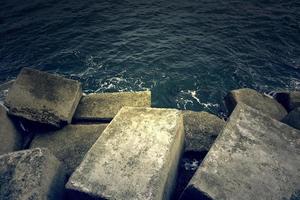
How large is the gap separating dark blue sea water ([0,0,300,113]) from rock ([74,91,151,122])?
54.5 inches

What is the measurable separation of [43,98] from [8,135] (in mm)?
816

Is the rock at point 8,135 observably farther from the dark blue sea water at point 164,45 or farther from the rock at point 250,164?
the rock at point 250,164

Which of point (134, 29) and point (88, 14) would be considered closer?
point (134, 29)

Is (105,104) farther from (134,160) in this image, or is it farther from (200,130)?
(134,160)

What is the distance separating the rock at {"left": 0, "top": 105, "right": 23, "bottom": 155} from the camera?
4.32m

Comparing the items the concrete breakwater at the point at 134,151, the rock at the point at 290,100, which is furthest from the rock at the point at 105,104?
the rock at the point at 290,100

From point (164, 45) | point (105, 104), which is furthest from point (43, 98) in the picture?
point (164, 45)

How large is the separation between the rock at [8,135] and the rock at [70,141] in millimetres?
256

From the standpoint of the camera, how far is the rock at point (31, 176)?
3092 mm

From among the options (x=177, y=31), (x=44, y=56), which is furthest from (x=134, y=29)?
(x=44, y=56)

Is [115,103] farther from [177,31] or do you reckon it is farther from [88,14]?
[88,14]

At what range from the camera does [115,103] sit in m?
5.24

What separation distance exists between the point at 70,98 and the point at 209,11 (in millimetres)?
6830

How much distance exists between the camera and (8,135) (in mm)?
4469
